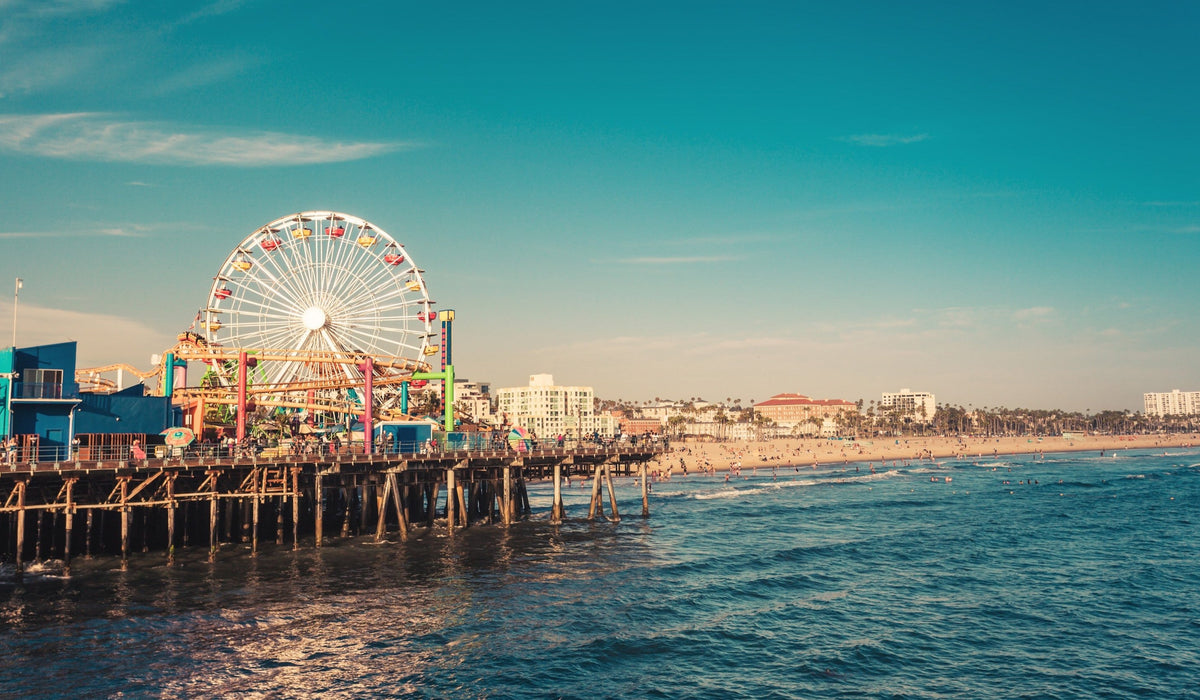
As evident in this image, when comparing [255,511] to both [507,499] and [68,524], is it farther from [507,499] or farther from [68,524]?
[507,499]

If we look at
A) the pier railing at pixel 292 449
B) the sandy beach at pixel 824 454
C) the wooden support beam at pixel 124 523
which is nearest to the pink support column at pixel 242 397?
the pier railing at pixel 292 449

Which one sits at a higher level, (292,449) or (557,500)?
(292,449)

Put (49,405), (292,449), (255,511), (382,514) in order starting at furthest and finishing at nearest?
(292,449) < (382,514) < (49,405) < (255,511)

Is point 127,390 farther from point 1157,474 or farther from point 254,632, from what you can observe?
point 1157,474

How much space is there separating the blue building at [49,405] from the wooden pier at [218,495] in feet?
10.9

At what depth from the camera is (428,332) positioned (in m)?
65.8

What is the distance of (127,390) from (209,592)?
20344 millimetres

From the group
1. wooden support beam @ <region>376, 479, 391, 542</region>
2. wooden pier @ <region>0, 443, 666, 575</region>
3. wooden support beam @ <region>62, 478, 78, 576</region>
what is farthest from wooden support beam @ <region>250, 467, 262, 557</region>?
wooden support beam @ <region>62, 478, 78, 576</region>

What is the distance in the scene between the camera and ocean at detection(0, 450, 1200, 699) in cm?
2362

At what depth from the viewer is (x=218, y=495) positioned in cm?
3966

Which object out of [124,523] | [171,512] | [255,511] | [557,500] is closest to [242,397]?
[255,511]

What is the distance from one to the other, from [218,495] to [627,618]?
21.7 metres

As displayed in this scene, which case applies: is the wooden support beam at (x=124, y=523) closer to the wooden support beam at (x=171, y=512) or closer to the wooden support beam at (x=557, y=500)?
the wooden support beam at (x=171, y=512)

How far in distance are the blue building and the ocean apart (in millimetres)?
7881
